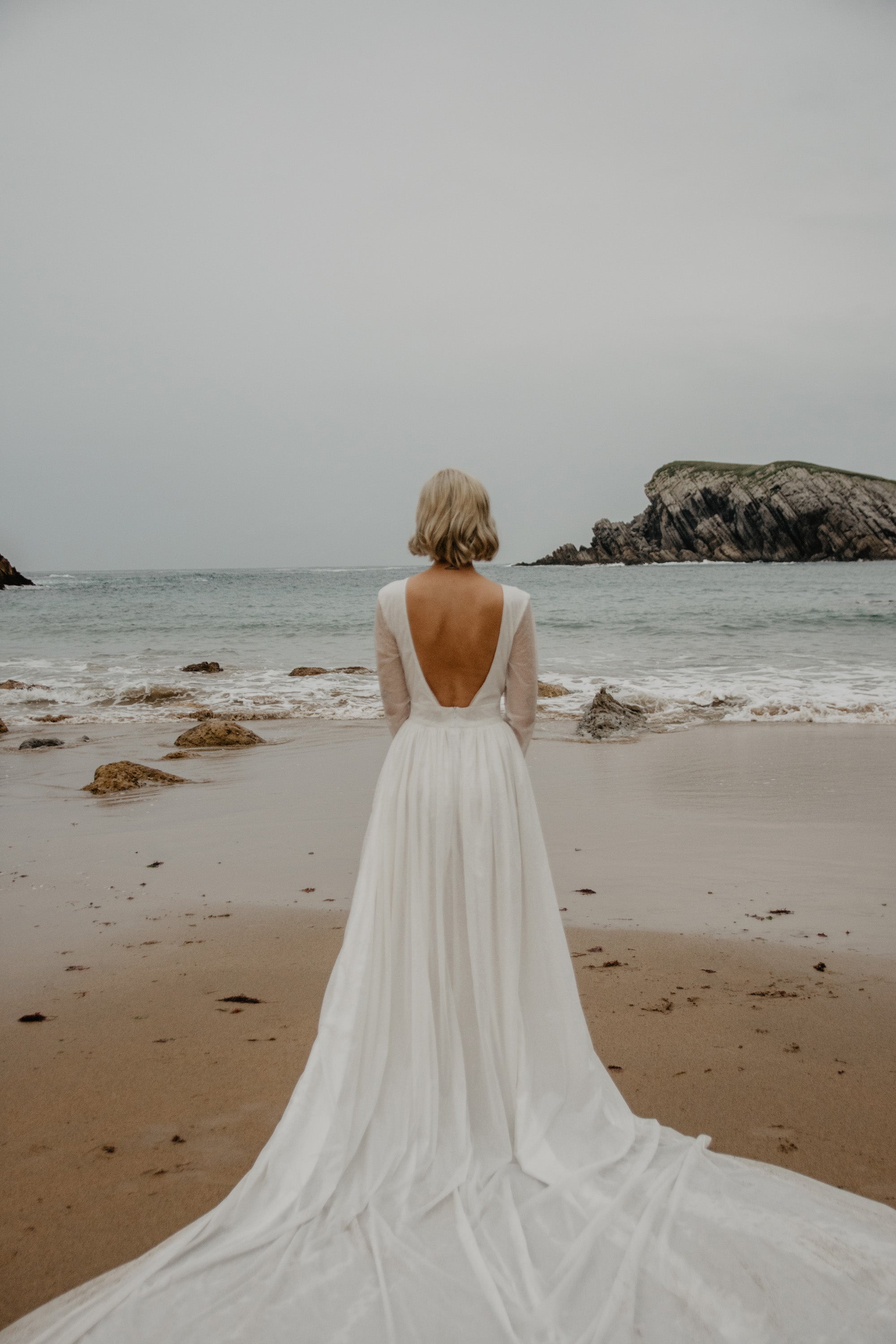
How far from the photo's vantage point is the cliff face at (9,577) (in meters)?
63.8

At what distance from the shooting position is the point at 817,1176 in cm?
250

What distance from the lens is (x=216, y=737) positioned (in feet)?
31.5

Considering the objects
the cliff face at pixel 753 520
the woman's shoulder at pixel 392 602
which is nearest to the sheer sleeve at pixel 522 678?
the woman's shoulder at pixel 392 602

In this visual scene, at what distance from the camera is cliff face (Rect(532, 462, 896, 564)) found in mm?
80688

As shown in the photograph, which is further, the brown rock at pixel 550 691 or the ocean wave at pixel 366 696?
the brown rock at pixel 550 691

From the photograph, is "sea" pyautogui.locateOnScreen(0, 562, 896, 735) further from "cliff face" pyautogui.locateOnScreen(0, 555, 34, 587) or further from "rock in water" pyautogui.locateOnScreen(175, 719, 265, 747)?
"cliff face" pyautogui.locateOnScreen(0, 555, 34, 587)

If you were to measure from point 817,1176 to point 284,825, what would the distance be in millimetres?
4560

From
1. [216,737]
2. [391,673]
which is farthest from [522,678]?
[216,737]

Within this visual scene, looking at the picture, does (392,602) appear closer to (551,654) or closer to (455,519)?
(455,519)

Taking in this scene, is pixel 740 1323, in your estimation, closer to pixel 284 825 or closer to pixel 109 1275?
pixel 109 1275

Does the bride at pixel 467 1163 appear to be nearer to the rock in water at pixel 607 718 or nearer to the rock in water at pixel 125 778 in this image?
the rock in water at pixel 125 778

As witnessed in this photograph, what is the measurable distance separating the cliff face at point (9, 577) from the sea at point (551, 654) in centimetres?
2080

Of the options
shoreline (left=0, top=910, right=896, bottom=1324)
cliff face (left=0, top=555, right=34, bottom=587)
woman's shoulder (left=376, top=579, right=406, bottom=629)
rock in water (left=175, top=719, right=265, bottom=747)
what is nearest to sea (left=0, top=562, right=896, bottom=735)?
rock in water (left=175, top=719, right=265, bottom=747)

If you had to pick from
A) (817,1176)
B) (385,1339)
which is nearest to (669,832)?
(817,1176)
